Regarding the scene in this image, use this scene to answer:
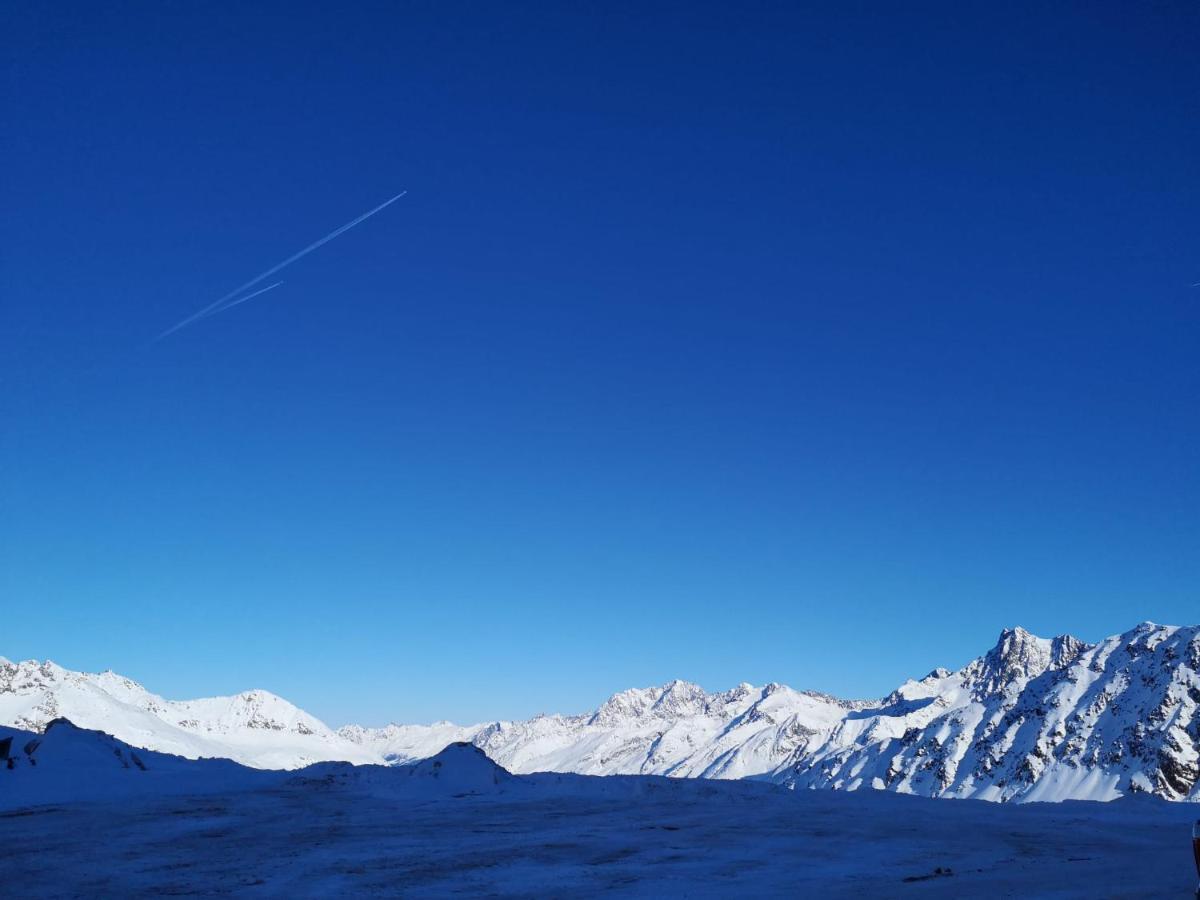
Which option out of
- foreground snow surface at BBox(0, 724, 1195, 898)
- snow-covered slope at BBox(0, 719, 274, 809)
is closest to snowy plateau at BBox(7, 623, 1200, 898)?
foreground snow surface at BBox(0, 724, 1195, 898)

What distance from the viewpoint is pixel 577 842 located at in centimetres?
2220

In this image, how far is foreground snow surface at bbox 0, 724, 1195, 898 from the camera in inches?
641

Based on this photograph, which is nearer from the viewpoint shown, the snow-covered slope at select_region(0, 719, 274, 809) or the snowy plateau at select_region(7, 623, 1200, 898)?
the snowy plateau at select_region(7, 623, 1200, 898)

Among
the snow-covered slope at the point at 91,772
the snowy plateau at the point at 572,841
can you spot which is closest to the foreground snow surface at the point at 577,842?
the snowy plateau at the point at 572,841

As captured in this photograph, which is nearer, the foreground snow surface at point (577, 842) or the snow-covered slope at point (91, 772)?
the foreground snow surface at point (577, 842)

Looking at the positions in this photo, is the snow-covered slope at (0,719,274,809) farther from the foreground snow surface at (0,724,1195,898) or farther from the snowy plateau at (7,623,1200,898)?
the foreground snow surface at (0,724,1195,898)

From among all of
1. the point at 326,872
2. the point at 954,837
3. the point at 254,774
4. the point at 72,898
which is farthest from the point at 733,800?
the point at 254,774

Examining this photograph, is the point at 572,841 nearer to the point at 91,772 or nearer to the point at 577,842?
the point at 577,842

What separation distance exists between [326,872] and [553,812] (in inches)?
550

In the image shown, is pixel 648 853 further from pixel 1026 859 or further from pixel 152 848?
pixel 152 848

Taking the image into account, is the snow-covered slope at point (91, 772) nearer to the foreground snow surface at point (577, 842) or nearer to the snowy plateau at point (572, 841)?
the snowy plateau at point (572, 841)

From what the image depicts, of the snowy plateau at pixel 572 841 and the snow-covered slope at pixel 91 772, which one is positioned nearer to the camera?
the snowy plateau at pixel 572 841

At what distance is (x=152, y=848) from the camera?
21.9 metres

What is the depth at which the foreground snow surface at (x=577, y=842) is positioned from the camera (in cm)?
1628
